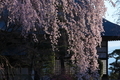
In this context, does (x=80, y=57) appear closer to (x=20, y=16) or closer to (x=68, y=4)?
(x=68, y=4)

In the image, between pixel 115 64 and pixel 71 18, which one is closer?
pixel 71 18

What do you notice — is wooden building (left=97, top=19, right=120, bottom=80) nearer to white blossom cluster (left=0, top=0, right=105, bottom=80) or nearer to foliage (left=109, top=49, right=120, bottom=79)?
foliage (left=109, top=49, right=120, bottom=79)

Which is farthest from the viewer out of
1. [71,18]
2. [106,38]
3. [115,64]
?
[115,64]

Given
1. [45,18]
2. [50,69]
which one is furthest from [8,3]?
[50,69]

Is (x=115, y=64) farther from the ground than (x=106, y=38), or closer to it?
closer to it

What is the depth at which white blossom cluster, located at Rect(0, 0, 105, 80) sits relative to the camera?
5488 millimetres

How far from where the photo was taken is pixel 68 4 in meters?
6.21

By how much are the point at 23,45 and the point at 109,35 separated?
8407mm

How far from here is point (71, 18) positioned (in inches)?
245

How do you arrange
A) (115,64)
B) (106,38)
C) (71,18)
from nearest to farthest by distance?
(71,18)
(106,38)
(115,64)

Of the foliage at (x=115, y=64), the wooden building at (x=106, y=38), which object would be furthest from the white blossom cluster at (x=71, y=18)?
the foliage at (x=115, y=64)

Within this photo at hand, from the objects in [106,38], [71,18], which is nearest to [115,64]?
[106,38]

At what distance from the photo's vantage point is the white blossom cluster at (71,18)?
5.49m

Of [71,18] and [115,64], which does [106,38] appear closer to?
[115,64]
